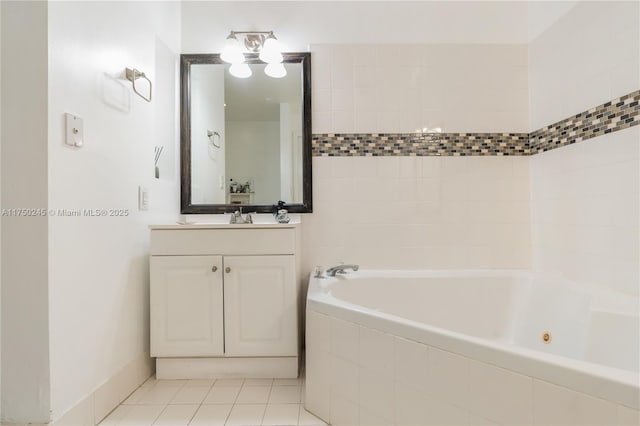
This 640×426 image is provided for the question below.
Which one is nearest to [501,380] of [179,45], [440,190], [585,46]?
[440,190]

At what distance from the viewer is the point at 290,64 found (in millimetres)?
2014

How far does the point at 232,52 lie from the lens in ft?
6.31

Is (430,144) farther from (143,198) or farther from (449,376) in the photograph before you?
(143,198)

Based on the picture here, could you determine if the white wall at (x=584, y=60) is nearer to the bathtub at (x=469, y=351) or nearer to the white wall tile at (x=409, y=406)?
the bathtub at (x=469, y=351)

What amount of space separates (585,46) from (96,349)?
8.63 ft

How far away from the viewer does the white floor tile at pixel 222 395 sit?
1.40 meters

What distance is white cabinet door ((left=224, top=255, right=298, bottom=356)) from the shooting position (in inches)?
61.6

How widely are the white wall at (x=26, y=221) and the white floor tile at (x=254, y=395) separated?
69cm

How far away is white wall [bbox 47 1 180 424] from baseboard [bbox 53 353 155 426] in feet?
0.08

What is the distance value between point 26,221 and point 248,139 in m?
1.20

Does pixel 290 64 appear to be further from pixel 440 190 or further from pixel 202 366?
pixel 202 366

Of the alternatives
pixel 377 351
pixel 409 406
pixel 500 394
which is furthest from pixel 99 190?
pixel 500 394

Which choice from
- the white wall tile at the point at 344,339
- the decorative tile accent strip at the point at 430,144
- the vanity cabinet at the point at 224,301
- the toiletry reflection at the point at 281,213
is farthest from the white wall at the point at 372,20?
the white wall tile at the point at 344,339

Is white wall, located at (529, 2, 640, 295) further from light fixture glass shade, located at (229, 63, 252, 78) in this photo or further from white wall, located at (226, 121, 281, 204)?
light fixture glass shade, located at (229, 63, 252, 78)
